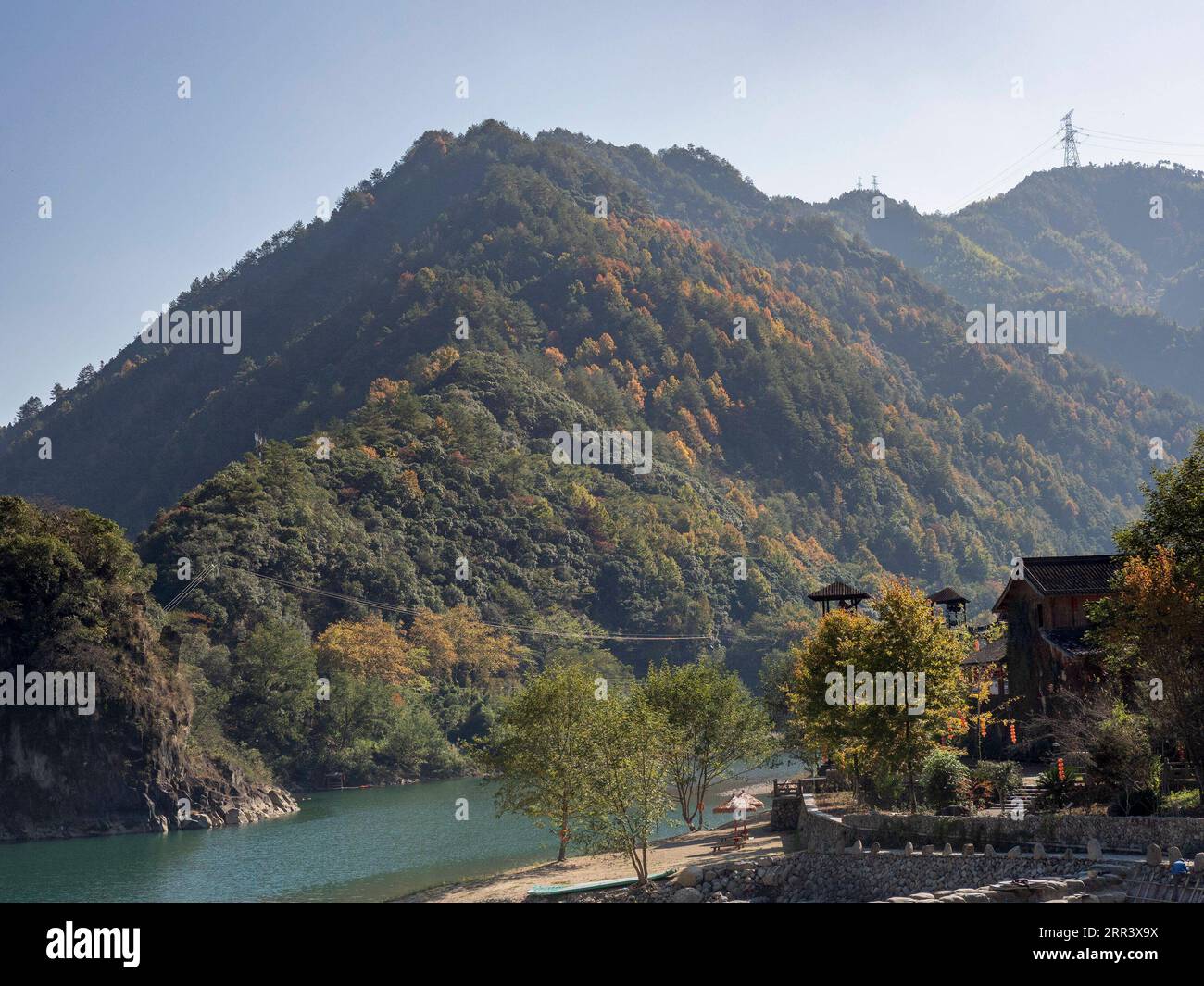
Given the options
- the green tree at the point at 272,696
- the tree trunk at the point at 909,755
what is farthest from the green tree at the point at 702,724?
the green tree at the point at 272,696

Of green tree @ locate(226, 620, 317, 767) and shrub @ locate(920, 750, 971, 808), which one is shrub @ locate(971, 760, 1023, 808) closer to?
shrub @ locate(920, 750, 971, 808)

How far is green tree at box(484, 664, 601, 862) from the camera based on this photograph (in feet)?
175

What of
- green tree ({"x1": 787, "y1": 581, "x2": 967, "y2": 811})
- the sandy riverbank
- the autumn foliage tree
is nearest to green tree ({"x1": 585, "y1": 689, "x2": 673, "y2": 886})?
the sandy riverbank

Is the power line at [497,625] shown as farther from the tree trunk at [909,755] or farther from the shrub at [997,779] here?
the shrub at [997,779]

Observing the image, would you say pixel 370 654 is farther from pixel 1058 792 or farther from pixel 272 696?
pixel 1058 792

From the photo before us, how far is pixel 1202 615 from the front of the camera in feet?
107

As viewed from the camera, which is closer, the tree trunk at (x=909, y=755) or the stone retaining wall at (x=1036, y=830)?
the stone retaining wall at (x=1036, y=830)

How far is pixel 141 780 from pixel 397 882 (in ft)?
110

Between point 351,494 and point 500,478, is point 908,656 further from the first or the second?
point 500,478

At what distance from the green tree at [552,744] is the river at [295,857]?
420 centimetres

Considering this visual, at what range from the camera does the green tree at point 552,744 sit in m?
53.4

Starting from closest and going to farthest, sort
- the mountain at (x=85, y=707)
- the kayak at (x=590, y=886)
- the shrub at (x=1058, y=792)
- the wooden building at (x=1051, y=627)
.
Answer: the shrub at (x=1058, y=792) < the kayak at (x=590, y=886) < the wooden building at (x=1051, y=627) < the mountain at (x=85, y=707)
